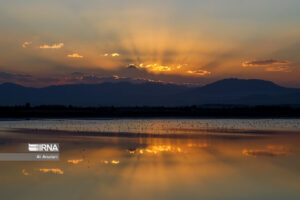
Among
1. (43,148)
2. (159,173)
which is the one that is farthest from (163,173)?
(43,148)

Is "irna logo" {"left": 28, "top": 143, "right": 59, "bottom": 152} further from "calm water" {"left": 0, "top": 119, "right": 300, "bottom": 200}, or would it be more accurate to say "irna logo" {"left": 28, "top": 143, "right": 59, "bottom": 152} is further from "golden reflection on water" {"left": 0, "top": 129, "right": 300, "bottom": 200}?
"golden reflection on water" {"left": 0, "top": 129, "right": 300, "bottom": 200}

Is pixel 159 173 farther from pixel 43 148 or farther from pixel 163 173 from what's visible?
pixel 43 148

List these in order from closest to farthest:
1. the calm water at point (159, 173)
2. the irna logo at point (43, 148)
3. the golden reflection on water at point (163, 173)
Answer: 1. the calm water at point (159, 173)
2. the golden reflection on water at point (163, 173)
3. the irna logo at point (43, 148)

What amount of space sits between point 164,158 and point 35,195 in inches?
281

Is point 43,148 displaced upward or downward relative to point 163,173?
upward

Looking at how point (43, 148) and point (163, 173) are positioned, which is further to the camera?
point (43, 148)

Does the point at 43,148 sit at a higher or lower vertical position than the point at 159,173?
higher

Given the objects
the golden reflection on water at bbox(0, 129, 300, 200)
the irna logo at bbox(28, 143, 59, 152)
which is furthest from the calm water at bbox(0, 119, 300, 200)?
the irna logo at bbox(28, 143, 59, 152)

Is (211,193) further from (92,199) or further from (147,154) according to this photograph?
(147,154)

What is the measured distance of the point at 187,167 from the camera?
1410 cm

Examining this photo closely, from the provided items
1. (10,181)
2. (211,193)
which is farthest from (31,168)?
(211,193)

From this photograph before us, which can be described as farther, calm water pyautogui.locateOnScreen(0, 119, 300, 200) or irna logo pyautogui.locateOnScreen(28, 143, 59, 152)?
irna logo pyautogui.locateOnScreen(28, 143, 59, 152)

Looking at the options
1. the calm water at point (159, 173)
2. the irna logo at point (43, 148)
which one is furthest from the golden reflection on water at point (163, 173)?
the irna logo at point (43, 148)

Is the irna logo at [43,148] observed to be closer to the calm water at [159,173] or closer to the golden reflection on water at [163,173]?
the calm water at [159,173]
